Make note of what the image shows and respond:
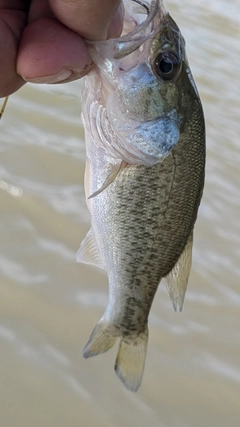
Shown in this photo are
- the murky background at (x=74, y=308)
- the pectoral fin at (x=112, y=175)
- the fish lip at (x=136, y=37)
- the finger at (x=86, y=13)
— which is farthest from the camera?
the murky background at (x=74, y=308)

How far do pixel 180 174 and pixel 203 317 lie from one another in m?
1.46

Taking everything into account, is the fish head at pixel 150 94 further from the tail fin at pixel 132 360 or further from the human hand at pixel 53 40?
the tail fin at pixel 132 360

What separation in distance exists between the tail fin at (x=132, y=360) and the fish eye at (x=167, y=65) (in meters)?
0.89

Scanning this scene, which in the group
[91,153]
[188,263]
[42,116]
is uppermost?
[91,153]

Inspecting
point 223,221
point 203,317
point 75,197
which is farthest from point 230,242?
point 75,197

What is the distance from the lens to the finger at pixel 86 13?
1195mm

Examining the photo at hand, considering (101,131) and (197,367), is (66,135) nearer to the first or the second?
(197,367)

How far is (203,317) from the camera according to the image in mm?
2947

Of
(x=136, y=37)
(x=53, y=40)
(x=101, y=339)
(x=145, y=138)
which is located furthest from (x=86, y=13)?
(x=101, y=339)

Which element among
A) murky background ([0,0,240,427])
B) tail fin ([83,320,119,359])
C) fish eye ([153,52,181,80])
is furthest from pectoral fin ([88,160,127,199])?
murky background ([0,0,240,427])

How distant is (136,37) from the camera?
62.0 inches

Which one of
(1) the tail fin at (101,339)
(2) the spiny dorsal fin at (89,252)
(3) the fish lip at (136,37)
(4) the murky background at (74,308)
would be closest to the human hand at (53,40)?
(3) the fish lip at (136,37)

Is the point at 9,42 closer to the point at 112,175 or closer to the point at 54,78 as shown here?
the point at 54,78

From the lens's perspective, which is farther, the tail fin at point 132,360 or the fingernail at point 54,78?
the tail fin at point 132,360
